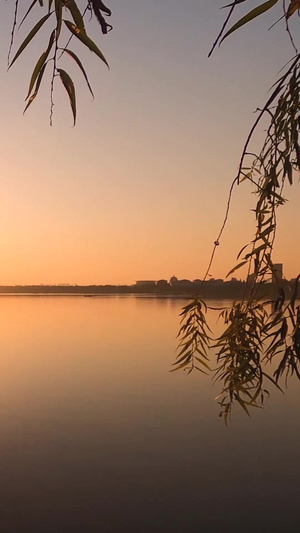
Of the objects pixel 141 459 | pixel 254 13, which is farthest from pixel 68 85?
pixel 141 459

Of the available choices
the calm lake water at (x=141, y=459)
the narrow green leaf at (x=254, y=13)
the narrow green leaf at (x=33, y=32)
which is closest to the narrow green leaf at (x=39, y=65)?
the narrow green leaf at (x=33, y=32)

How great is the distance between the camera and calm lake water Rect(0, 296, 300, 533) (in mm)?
6188

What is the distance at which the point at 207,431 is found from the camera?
905 centimetres

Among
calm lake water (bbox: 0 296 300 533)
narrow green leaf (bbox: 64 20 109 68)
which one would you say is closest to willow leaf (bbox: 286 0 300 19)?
narrow green leaf (bbox: 64 20 109 68)

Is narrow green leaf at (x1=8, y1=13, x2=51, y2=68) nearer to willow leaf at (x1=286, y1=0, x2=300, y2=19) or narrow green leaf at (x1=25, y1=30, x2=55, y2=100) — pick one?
narrow green leaf at (x1=25, y1=30, x2=55, y2=100)

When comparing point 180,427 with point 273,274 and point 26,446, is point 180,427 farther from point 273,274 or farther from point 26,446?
point 273,274

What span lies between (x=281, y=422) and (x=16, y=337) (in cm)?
1703

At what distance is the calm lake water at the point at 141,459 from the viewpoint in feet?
20.3

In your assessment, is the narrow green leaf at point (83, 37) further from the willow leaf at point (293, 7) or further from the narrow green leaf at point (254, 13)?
the willow leaf at point (293, 7)

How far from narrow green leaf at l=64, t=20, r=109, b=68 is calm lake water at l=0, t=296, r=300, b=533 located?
5.75 m

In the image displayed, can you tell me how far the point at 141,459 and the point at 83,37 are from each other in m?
7.29

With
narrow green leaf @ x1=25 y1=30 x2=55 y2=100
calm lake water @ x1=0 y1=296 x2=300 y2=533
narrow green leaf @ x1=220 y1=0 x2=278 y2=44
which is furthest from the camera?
calm lake water @ x1=0 y1=296 x2=300 y2=533

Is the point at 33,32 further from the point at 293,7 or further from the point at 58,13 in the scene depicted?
the point at 293,7

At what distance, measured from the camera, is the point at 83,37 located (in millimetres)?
918
